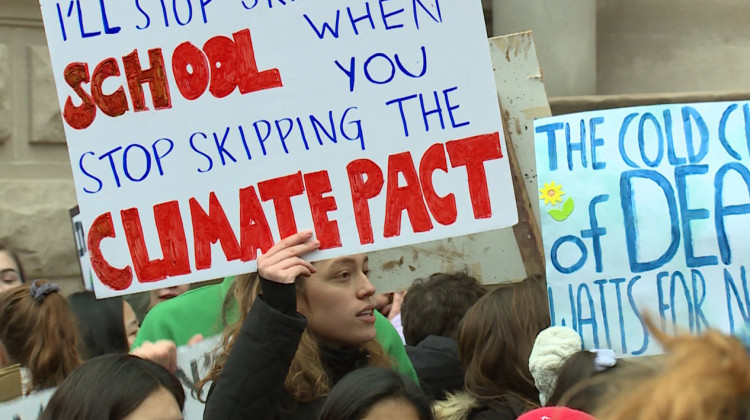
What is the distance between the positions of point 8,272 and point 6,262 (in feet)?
0.14

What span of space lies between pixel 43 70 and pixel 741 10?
4.09 metres

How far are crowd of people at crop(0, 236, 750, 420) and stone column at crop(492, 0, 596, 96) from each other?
290 centimetres

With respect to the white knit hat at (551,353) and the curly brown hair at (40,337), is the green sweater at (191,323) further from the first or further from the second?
the white knit hat at (551,353)

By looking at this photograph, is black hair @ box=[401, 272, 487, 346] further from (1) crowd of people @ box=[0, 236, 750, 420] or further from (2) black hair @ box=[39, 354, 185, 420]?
(2) black hair @ box=[39, 354, 185, 420]

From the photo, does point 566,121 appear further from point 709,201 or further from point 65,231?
point 65,231

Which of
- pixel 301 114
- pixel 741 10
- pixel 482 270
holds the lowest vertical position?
pixel 482 270

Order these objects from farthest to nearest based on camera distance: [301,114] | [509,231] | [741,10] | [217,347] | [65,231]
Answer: [741,10] → [65,231] → [509,231] → [217,347] → [301,114]

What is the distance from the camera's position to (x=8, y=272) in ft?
14.0

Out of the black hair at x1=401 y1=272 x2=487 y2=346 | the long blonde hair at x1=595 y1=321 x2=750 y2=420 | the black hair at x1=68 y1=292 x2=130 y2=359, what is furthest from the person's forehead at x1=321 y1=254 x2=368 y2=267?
the long blonde hair at x1=595 y1=321 x2=750 y2=420

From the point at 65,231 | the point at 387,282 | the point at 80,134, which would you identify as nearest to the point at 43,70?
the point at 65,231

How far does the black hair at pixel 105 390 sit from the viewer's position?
88.8 inches

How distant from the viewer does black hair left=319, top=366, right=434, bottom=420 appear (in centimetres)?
250

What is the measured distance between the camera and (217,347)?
9.57 feet

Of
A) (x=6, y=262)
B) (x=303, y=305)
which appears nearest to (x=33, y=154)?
(x=6, y=262)
